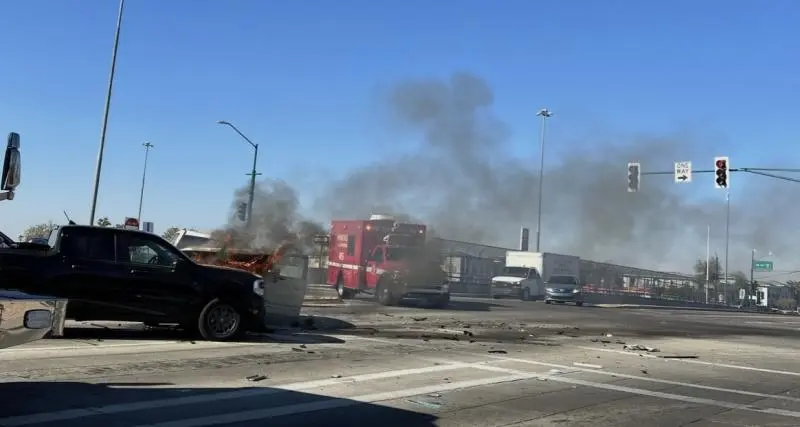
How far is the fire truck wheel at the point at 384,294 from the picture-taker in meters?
22.2

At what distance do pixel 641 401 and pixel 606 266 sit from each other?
4201 centimetres

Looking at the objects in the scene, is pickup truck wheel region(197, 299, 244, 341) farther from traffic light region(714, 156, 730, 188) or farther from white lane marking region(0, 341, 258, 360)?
traffic light region(714, 156, 730, 188)

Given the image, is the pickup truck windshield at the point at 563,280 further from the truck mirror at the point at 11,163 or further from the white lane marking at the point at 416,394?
the truck mirror at the point at 11,163

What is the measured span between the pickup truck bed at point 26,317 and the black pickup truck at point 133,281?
4.38 m

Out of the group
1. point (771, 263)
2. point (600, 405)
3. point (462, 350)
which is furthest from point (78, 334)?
point (771, 263)

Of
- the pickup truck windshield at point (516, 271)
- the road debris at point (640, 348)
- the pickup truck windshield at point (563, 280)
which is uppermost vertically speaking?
the pickup truck windshield at point (516, 271)

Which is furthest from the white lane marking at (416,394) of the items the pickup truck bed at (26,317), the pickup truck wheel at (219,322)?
the pickup truck wheel at (219,322)

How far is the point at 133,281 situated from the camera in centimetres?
1008

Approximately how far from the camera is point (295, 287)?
13.8 metres

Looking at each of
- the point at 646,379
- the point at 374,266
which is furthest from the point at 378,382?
the point at 374,266

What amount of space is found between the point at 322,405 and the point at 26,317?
271cm

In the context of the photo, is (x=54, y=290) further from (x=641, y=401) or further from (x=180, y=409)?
(x=641, y=401)

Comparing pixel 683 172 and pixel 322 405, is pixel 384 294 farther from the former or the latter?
pixel 322 405

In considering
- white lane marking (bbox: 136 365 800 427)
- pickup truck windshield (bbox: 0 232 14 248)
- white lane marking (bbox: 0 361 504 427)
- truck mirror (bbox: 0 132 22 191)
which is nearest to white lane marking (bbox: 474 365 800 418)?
white lane marking (bbox: 136 365 800 427)
